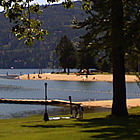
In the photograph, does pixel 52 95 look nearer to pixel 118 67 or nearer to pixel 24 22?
pixel 118 67

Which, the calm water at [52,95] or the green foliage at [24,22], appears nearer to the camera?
the green foliage at [24,22]

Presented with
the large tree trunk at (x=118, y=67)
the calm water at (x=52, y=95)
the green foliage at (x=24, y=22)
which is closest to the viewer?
the green foliage at (x=24, y=22)

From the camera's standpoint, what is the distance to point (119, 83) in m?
22.7

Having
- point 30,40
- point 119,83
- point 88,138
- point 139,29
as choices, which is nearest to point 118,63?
point 119,83

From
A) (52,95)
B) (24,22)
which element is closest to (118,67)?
(24,22)

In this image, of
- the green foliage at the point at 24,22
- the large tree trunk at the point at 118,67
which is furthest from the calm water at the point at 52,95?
the green foliage at the point at 24,22

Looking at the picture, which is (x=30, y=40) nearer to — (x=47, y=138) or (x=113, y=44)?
(x=47, y=138)

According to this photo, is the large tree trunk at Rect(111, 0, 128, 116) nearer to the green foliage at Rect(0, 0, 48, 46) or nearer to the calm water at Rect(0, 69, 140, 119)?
the green foliage at Rect(0, 0, 48, 46)

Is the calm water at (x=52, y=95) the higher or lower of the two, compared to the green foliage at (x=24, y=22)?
lower

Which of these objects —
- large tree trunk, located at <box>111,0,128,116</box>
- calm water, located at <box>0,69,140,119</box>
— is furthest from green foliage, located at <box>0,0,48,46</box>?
calm water, located at <box>0,69,140,119</box>

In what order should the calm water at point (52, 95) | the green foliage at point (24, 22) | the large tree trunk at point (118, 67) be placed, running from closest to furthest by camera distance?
the green foliage at point (24, 22), the large tree trunk at point (118, 67), the calm water at point (52, 95)

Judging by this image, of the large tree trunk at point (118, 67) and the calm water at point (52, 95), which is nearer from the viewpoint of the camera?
the large tree trunk at point (118, 67)

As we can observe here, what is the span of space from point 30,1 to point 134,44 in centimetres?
976

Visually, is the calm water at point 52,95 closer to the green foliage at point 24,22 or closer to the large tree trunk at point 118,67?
the large tree trunk at point 118,67
